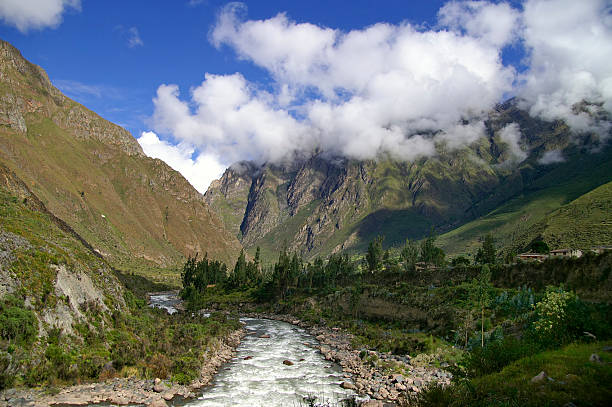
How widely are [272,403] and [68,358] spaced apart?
16914 mm

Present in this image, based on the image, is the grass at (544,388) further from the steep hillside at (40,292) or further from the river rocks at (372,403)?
the steep hillside at (40,292)

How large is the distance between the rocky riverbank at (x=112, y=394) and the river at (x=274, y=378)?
6.54 feet

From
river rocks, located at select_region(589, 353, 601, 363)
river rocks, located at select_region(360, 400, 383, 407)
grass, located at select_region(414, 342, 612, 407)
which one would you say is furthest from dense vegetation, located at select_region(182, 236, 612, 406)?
river rocks, located at select_region(360, 400, 383, 407)

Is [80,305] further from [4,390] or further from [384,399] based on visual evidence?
[384,399]

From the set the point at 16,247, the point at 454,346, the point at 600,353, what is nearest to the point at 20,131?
the point at 16,247

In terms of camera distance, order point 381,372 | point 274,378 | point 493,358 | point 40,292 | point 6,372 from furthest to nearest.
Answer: point 381,372 → point 274,378 → point 40,292 → point 6,372 → point 493,358

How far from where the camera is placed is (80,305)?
111ft

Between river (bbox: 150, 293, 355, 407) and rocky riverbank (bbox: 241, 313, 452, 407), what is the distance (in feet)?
5.39

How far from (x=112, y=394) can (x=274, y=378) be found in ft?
52.6

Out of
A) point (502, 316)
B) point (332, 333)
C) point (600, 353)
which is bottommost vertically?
point (332, 333)

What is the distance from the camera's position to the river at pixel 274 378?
1180 inches

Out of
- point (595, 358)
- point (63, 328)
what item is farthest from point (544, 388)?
point (63, 328)

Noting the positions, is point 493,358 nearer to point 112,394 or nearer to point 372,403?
point 372,403

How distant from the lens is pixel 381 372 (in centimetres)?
3947
